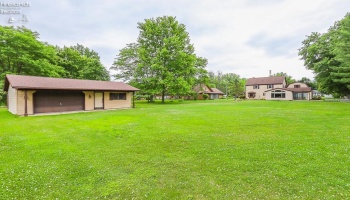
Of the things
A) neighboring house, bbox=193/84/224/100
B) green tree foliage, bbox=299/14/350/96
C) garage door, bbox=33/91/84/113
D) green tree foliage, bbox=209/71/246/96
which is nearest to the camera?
garage door, bbox=33/91/84/113

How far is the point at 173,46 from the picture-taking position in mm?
28938

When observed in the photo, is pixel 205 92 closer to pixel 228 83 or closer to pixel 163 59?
pixel 163 59

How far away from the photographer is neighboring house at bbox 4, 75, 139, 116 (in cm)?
1445

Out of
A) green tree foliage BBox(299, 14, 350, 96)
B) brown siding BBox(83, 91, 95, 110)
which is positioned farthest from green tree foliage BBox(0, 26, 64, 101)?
green tree foliage BBox(299, 14, 350, 96)

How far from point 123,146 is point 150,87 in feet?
78.0

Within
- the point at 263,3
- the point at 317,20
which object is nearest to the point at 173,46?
the point at 263,3

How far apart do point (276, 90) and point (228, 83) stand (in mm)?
27634

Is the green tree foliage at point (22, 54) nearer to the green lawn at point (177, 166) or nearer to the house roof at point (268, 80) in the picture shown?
the green lawn at point (177, 166)

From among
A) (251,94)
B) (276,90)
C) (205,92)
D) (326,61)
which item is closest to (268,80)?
(276,90)

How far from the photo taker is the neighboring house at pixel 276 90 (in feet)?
130

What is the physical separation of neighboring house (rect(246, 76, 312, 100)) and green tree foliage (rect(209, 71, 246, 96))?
10.1 feet

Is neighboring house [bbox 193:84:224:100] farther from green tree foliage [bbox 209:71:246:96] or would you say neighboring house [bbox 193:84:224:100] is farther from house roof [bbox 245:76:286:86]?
house roof [bbox 245:76:286:86]

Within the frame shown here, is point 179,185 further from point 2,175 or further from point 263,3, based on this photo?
point 263,3

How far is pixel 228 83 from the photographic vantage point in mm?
67812
